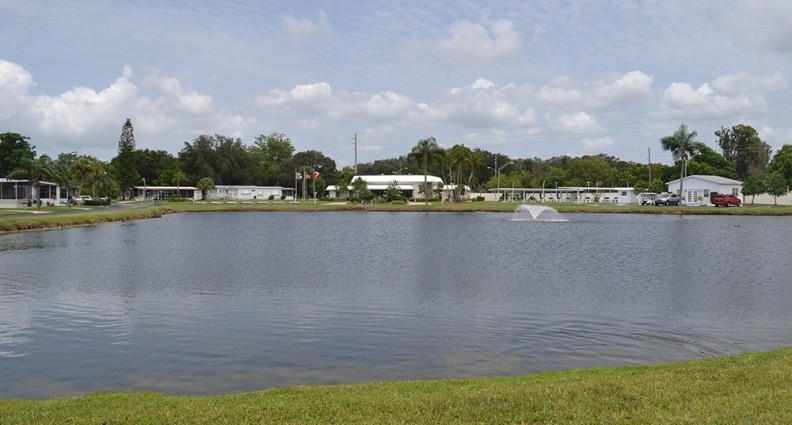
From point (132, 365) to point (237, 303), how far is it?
23.4ft

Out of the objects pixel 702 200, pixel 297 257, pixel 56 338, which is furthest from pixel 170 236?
pixel 702 200

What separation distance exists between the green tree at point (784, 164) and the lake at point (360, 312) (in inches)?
2803

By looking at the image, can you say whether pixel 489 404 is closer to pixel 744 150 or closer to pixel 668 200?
pixel 668 200

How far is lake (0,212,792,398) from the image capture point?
13.1 metres

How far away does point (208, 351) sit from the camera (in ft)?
47.0

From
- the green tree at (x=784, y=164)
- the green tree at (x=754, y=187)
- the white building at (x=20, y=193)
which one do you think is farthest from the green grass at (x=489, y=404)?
the green tree at (x=784, y=164)

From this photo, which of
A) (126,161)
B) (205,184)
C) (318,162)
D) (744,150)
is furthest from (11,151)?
(744,150)

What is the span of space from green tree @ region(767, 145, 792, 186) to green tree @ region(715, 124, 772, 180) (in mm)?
36201

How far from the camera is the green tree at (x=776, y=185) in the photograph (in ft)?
312

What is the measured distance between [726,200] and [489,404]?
9446cm

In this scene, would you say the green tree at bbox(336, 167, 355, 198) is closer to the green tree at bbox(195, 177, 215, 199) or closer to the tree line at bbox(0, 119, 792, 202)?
the tree line at bbox(0, 119, 792, 202)

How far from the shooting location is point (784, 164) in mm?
99312

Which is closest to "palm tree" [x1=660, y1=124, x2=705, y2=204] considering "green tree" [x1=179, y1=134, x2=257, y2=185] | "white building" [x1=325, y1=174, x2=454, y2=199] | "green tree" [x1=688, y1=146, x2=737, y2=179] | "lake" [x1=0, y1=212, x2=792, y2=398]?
"green tree" [x1=688, y1=146, x2=737, y2=179]

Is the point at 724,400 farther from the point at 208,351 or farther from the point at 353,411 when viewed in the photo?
the point at 208,351
